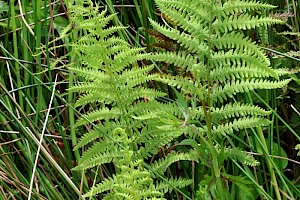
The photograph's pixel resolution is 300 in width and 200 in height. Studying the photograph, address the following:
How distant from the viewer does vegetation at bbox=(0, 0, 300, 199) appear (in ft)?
4.08

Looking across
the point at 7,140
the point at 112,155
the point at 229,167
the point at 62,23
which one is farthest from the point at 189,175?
the point at 62,23

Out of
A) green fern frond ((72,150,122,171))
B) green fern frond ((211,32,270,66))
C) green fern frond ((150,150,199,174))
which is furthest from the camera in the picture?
green fern frond ((72,150,122,171))

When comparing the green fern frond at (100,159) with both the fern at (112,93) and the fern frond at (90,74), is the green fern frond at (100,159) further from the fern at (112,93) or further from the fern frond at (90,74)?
the fern frond at (90,74)

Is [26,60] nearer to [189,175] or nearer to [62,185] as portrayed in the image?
[62,185]

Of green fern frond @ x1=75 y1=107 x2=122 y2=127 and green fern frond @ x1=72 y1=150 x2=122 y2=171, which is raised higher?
green fern frond @ x1=75 y1=107 x2=122 y2=127

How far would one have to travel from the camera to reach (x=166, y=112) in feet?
4.14

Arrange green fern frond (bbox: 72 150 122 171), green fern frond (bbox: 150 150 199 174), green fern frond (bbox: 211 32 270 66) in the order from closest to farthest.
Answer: green fern frond (bbox: 211 32 270 66) → green fern frond (bbox: 150 150 199 174) → green fern frond (bbox: 72 150 122 171)

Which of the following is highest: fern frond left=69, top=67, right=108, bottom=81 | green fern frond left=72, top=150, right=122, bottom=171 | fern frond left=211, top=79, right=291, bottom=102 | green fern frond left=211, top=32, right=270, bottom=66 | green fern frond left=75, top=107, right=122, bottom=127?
green fern frond left=211, top=32, right=270, bottom=66

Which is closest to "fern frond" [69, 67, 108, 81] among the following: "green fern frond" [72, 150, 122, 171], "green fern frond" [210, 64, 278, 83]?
"green fern frond" [72, 150, 122, 171]

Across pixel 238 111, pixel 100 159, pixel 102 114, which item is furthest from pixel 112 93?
pixel 238 111

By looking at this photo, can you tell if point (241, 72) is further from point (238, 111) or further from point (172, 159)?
point (172, 159)

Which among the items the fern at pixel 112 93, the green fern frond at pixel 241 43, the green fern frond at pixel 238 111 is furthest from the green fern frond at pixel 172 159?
the green fern frond at pixel 241 43

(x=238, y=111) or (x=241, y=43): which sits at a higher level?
(x=241, y=43)

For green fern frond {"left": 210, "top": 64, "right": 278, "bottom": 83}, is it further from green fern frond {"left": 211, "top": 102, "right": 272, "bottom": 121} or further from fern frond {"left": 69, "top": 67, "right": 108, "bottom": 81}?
fern frond {"left": 69, "top": 67, "right": 108, "bottom": 81}
